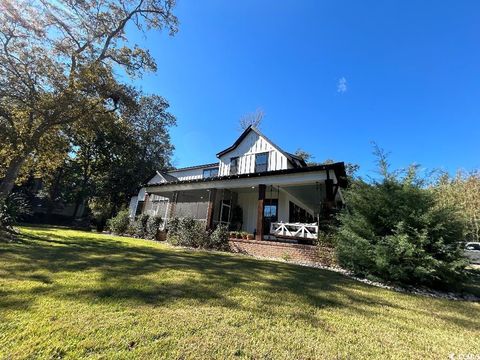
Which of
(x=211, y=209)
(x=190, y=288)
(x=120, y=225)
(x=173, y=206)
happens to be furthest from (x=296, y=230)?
(x=120, y=225)

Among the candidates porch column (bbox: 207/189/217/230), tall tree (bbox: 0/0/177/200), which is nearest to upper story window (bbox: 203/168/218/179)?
porch column (bbox: 207/189/217/230)

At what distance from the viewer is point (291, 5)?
11555 mm

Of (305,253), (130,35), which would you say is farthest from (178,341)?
(130,35)

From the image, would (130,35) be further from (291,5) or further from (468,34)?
(468,34)

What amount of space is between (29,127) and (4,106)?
147cm

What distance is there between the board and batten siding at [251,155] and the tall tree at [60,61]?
8082 mm

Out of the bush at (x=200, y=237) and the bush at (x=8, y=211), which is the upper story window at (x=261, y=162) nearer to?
the bush at (x=200, y=237)

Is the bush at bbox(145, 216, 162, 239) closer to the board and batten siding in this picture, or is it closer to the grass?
the board and batten siding

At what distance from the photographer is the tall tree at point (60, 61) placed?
1217cm

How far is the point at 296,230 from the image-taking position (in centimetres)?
1207

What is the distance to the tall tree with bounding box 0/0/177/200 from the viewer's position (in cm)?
1217

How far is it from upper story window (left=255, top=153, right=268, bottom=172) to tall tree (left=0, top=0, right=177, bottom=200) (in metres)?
9.16

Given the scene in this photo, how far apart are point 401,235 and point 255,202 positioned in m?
11.1

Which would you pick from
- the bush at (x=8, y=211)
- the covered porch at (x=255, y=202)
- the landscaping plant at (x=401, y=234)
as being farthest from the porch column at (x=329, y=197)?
the bush at (x=8, y=211)
